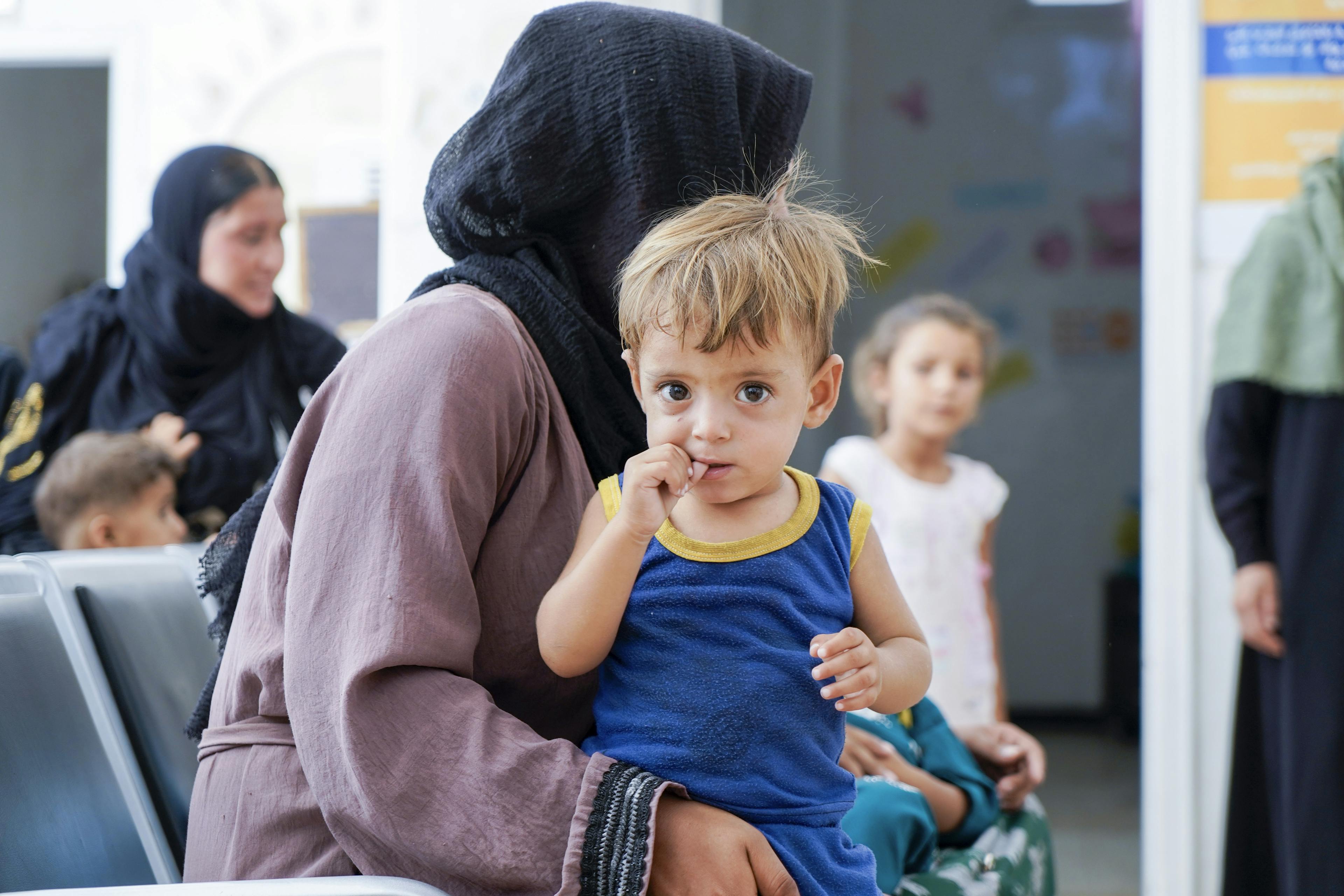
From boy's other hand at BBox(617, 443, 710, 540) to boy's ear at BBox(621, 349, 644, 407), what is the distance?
92mm

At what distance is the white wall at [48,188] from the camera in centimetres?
439

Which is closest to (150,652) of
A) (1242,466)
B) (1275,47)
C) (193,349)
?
(193,349)

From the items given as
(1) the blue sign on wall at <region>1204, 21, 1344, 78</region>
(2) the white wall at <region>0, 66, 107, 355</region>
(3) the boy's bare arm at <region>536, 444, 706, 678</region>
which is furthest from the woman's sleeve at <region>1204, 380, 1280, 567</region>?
(2) the white wall at <region>0, 66, 107, 355</region>

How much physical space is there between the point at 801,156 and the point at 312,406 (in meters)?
0.62

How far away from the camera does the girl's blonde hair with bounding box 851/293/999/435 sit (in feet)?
11.8

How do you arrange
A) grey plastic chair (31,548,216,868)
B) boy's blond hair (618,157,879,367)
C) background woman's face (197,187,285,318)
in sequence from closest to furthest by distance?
boy's blond hair (618,157,879,367) → grey plastic chair (31,548,216,868) → background woman's face (197,187,285,318)

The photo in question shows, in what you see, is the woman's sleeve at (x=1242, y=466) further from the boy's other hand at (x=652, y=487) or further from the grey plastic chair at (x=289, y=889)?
the grey plastic chair at (x=289, y=889)

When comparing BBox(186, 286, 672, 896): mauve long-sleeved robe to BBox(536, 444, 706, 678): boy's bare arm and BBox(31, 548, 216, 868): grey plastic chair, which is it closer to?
BBox(536, 444, 706, 678): boy's bare arm

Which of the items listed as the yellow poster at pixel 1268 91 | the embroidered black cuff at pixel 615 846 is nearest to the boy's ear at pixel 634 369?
the embroidered black cuff at pixel 615 846

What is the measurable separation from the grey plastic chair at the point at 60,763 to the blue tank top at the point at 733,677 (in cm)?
61

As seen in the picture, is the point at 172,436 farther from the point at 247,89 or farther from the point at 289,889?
the point at 289,889

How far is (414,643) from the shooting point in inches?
39.9

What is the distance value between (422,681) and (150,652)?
2.53 ft

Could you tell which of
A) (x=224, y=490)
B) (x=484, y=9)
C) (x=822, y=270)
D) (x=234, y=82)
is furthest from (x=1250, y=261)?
(x=234, y=82)
